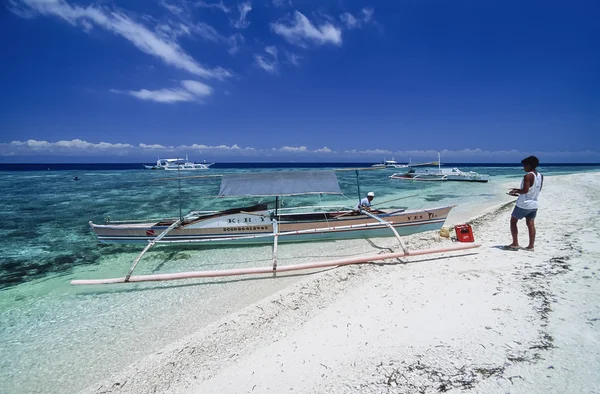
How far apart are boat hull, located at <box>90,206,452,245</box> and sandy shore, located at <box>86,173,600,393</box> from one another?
4.03 metres

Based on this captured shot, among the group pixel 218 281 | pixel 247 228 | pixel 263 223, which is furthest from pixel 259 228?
pixel 218 281

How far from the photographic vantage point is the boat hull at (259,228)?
10.4 m

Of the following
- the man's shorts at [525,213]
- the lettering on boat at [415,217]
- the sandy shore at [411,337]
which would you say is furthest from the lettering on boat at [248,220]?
the man's shorts at [525,213]

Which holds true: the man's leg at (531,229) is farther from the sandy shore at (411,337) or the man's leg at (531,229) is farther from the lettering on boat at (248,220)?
the lettering on boat at (248,220)

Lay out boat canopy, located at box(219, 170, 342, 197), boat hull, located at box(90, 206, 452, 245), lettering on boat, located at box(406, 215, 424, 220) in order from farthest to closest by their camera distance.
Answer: lettering on boat, located at box(406, 215, 424, 220) → boat hull, located at box(90, 206, 452, 245) → boat canopy, located at box(219, 170, 342, 197)

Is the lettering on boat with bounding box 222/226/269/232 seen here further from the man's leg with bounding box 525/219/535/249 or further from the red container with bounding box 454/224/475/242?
the man's leg with bounding box 525/219/535/249

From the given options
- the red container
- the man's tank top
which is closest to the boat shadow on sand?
the red container

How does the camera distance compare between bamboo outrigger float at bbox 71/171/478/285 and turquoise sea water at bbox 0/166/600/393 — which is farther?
bamboo outrigger float at bbox 71/171/478/285

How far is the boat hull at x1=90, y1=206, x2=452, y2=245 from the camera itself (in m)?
10.4

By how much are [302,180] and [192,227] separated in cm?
481

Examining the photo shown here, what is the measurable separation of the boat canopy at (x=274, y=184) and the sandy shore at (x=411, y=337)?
4.52 m

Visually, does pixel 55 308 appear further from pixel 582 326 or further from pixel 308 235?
pixel 582 326

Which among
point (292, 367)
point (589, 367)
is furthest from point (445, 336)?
point (292, 367)

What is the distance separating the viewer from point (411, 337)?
4.14 metres
